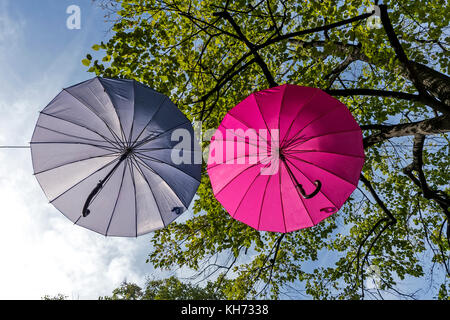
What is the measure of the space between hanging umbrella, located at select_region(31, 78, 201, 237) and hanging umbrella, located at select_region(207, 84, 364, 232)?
79 centimetres

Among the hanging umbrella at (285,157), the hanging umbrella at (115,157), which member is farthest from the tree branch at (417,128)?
the hanging umbrella at (115,157)

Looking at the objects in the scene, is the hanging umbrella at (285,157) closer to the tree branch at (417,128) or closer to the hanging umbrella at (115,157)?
the hanging umbrella at (115,157)

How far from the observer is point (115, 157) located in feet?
12.7

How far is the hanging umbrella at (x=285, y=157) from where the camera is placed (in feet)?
10.1

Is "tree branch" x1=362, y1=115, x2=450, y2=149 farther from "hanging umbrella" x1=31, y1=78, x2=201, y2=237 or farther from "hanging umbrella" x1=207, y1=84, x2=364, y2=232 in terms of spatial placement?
"hanging umbrella" x1=31, y1=78, x2=201, y2=237

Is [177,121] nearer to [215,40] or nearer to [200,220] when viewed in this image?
[215,40]

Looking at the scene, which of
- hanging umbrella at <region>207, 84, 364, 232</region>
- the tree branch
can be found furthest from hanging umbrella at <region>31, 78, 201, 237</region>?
the tree branch

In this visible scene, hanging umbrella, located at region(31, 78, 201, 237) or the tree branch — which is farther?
the tree branch

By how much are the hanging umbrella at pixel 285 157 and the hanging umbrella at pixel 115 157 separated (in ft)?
2.60

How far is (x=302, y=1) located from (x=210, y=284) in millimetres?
7753

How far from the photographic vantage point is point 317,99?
3.05 meters

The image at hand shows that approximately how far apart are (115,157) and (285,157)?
2662mm

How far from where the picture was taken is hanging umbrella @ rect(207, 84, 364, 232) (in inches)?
121
